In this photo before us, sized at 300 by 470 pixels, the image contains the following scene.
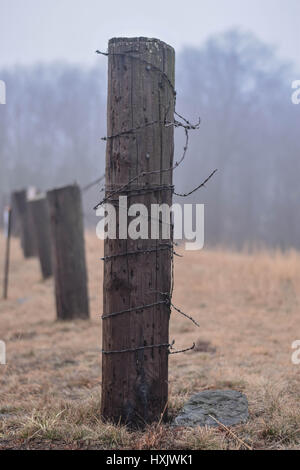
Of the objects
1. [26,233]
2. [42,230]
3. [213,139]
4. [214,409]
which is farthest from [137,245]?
[213,139]

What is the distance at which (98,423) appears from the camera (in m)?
3.17

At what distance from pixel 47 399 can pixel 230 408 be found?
1378mm

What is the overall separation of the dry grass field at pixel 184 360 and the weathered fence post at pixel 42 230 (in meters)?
0.39

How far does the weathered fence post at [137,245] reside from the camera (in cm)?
312

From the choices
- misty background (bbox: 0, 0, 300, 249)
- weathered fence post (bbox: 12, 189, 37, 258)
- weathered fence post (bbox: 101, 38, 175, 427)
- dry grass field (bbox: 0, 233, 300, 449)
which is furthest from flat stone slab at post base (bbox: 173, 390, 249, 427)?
misty background (bbox: 0, 0, 300, 249)

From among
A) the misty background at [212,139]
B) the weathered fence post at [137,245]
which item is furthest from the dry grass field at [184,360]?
the misty background at [212,139]

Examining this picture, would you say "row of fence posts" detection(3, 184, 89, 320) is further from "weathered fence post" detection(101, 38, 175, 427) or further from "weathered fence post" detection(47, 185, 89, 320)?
"weathered fence post" detection(101, 38, 175, 427)

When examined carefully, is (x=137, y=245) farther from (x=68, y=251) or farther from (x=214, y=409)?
(x=68, y=251)

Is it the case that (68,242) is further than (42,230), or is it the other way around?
(42,230)

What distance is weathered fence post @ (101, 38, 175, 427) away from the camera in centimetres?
312

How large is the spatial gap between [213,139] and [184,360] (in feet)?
103

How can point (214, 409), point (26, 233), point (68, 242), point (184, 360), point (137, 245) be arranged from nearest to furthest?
point (137, 245) → point (214, 409) → point (184, 360) → point (68, 242) → point (26, 233)

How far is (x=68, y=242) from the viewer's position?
692 centimetres

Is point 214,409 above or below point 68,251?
below
